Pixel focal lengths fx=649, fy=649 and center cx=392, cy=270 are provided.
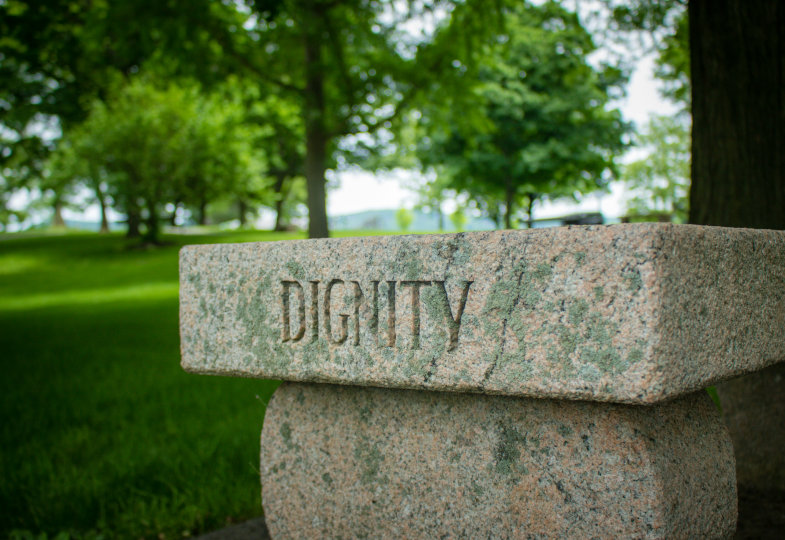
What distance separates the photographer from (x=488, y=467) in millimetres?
1925

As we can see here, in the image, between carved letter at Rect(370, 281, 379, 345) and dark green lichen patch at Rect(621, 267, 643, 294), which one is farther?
carved letter at Rect(370, 281, 379, 345)

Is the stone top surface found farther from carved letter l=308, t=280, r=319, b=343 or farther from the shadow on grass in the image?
the shadow on grass

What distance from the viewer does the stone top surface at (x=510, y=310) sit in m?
1.50

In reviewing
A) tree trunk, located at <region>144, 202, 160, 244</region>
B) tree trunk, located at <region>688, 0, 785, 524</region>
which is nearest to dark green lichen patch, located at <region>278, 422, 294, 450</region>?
tree trunk, located at <region>688, 0, 785, 524</region>

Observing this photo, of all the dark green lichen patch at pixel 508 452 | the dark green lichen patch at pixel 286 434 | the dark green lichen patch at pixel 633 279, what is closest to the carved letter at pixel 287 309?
the dark green lichen patch at pixel 286 434

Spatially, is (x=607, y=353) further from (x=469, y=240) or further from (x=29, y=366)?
(x=29, y=366)

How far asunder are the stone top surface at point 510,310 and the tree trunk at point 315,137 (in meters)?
6.30

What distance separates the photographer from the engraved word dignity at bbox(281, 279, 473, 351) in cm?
177

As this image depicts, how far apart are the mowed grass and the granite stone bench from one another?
85 cm

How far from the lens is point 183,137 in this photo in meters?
20.2

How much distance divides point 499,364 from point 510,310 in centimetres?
14

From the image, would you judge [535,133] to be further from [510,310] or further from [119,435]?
[510,310]

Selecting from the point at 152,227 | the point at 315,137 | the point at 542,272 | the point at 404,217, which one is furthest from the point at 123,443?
the point at 404,217

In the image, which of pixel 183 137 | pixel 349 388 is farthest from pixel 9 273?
pixel 349 388
